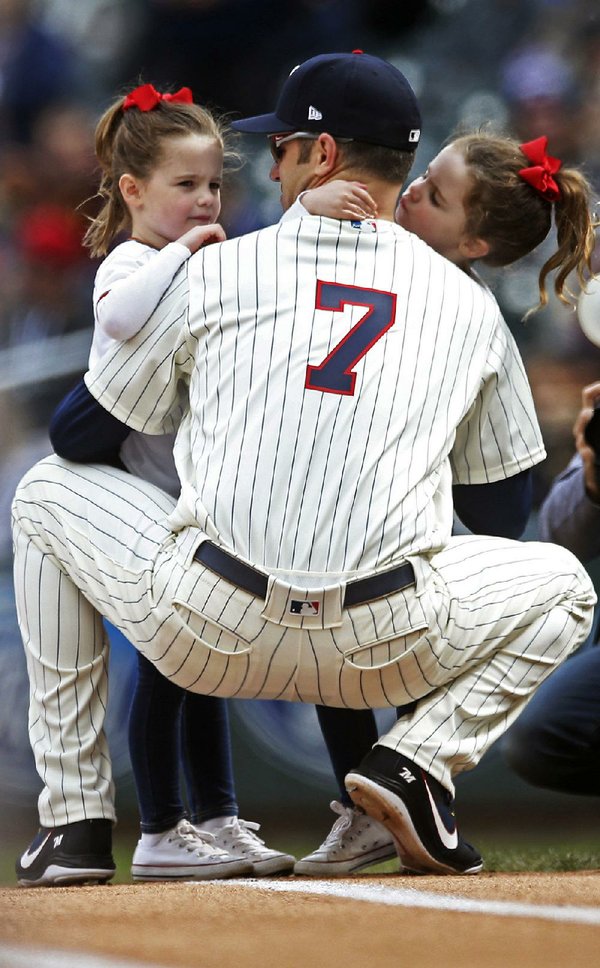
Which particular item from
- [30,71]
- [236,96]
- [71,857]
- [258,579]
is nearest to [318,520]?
[258,579]

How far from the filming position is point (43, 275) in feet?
9.30

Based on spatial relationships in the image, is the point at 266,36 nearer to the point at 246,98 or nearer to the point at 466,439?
the point at 246,98

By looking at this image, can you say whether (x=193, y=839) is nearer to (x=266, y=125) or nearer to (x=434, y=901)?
(x=434, y=901)

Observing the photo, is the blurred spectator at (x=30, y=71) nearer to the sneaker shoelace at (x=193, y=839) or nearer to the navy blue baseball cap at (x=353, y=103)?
the navy blue baseball cap at (x=353, y=103)

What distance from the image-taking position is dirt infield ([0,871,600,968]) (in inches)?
44.7

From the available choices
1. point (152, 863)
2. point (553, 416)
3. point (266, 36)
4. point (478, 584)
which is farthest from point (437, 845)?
point (266, 36)

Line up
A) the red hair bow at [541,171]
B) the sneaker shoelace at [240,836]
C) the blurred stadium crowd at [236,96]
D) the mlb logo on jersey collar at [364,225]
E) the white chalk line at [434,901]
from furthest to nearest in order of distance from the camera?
the blurred stadium crowd at [236,96] < the red hair bow at [541,171] < the sneaker shoelace at [240,836] < the mlb logo on jersey collar at [364,225] < the white chalk line at [434,901]

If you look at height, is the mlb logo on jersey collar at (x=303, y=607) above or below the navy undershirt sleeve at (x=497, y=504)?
below

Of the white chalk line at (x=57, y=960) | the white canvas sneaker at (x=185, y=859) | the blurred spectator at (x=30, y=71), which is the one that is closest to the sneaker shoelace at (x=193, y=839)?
the white canvas sneaker at (x=185, y=859)

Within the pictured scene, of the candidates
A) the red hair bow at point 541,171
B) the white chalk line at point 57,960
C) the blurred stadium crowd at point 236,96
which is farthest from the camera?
the blurred stadium crowd at point 236,96

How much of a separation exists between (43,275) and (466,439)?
1298 millimetres

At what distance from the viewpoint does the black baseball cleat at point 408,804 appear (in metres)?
1.64

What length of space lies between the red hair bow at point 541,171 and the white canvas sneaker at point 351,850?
3.37 ft

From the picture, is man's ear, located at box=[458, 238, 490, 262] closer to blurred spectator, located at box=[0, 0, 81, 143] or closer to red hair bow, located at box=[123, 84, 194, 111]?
red hair bow, located at box=[123, 84, 194, 111]
